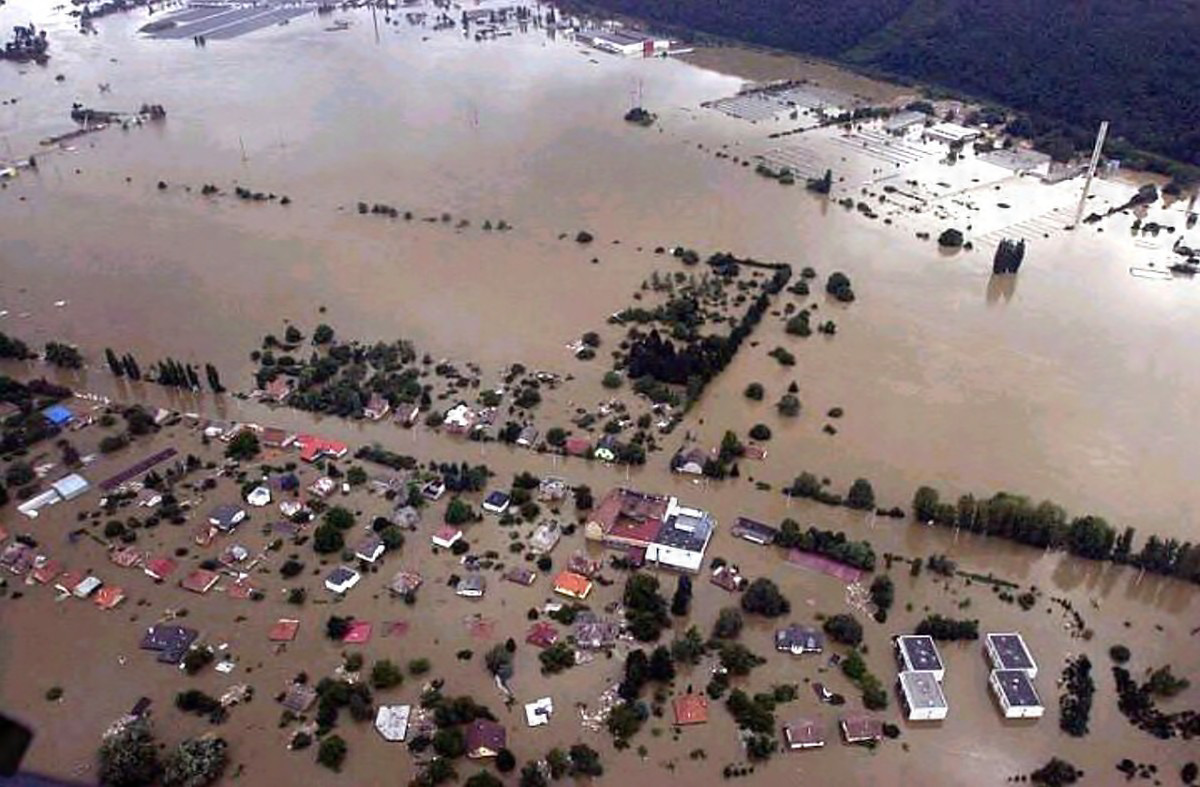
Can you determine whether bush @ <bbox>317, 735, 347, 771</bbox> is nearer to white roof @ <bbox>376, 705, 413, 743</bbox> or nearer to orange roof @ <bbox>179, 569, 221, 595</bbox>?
white roof @ <bbox>376, 705, 413, 743</bbox>

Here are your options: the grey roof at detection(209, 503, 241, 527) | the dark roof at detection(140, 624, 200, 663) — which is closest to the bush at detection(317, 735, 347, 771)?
the dark roof at detection(140, 624, 200, 663)

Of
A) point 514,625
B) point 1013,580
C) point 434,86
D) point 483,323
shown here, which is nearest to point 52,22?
point 434,86

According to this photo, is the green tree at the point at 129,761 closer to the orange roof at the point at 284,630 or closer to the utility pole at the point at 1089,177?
the orange roof at the point at 284,630

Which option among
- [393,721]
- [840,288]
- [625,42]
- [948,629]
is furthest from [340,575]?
[625,42]

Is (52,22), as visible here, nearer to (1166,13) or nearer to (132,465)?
(132,465)

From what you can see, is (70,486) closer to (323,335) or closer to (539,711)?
(323,335)
